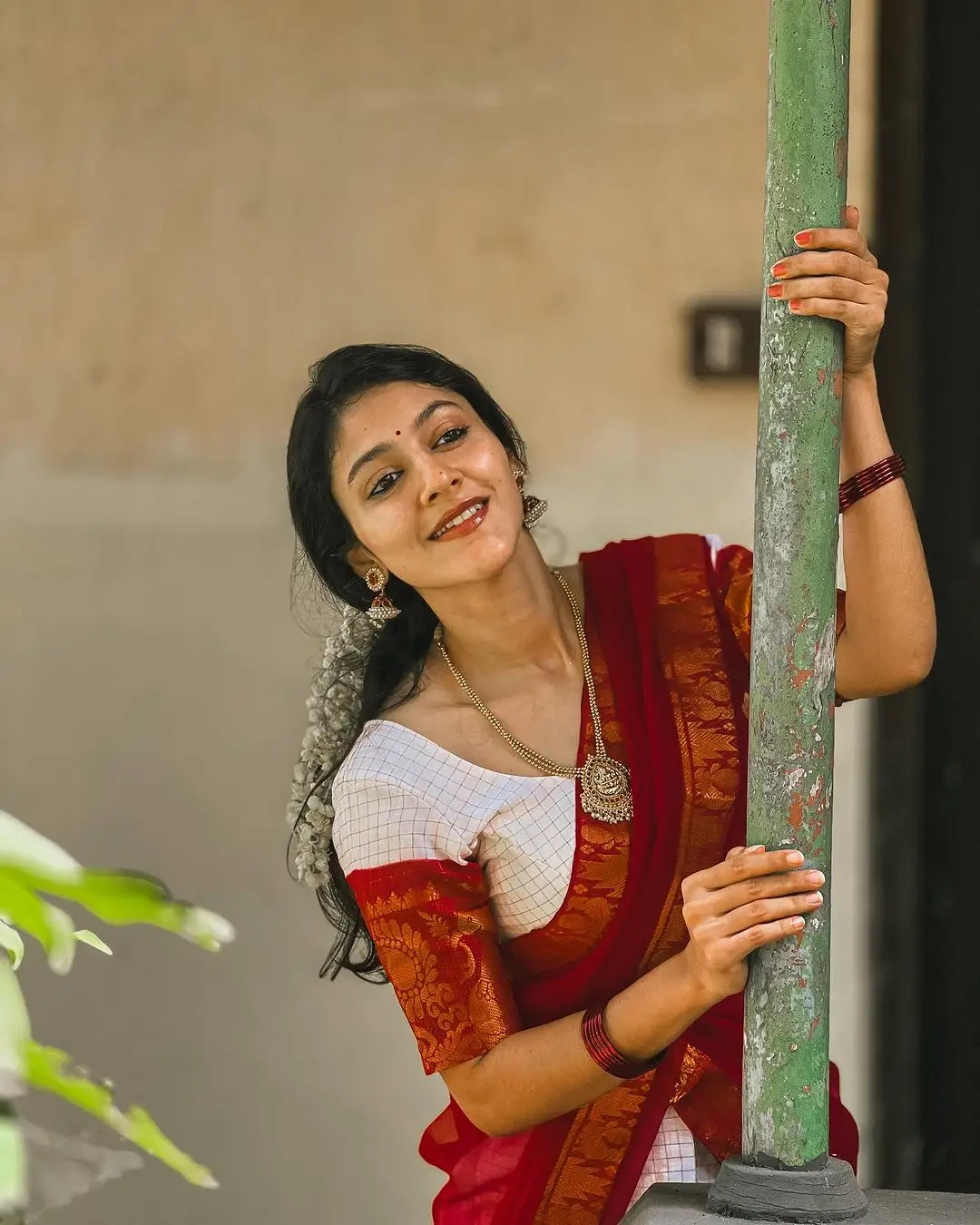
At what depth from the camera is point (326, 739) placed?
79.5 inches

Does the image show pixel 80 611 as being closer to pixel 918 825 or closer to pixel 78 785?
pixel 78 785

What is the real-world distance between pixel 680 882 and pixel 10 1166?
4.55 feet

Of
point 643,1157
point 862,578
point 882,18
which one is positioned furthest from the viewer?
point 882,18

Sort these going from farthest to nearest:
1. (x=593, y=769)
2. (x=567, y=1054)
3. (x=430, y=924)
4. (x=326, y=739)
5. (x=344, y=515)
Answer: (x=326, y=739), (x=344, y=515), (x=593, y=769), (x=430, y=924), (x=567, y=1054)

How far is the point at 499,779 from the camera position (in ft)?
5.91

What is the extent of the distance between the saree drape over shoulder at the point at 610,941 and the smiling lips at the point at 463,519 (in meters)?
0.25

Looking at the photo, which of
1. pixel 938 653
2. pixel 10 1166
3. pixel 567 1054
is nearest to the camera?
pixel 10 1166

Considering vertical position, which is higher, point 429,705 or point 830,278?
point 830,278

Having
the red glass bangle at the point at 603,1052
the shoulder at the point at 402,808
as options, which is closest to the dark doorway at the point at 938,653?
the shoulder at the point at 402,808

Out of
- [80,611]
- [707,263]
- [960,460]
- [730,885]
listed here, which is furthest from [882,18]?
[730,885]

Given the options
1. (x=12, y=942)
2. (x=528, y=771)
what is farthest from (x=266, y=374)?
(x=12, y=942)

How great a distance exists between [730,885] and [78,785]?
176 centimetres

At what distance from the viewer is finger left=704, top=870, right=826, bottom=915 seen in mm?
1237

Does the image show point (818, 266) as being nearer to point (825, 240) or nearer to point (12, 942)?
point (825, 240)
